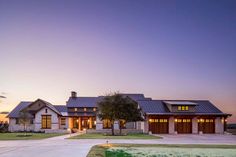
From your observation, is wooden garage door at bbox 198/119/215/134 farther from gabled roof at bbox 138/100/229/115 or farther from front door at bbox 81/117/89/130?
front door at bbox 81/117/89/130

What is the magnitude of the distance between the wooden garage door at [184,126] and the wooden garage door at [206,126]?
69.3 inches

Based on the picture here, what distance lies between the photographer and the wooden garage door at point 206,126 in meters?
55.1

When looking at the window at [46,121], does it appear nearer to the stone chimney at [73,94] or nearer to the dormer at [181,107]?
the stone chimney at [73,94]

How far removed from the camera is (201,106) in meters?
58.4

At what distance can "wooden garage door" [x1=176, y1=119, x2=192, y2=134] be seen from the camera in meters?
54.5

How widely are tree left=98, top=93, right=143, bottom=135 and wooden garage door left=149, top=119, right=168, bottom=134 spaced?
15.6 feet

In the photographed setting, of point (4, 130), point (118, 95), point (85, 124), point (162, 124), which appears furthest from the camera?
point (85, 124)

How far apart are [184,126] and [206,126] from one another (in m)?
3.97

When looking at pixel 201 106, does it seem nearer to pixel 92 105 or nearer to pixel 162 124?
pixel 162 124

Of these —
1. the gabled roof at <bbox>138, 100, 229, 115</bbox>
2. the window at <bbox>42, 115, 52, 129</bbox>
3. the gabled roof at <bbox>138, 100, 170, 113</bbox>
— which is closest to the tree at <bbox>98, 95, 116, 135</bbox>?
the gabled roof at <bbox>138, 100, 229, 115</bbox>

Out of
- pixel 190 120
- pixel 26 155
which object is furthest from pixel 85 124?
pixel 26 155

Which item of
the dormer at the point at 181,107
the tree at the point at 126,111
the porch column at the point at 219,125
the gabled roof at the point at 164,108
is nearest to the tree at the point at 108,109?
the tree at the point at 126,111

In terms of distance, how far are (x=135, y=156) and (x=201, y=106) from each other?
134 ft

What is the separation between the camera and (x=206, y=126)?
55281mm
